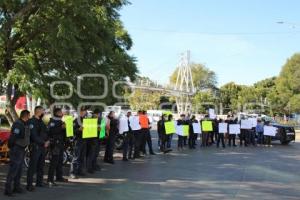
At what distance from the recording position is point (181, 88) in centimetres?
12812

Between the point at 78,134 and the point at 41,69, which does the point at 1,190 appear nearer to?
the point at 78,134

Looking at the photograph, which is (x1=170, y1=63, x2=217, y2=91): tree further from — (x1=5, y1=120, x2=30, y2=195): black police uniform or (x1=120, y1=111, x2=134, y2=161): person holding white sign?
(x1=5, y1=120, x2=30, y2=195): black police uniform

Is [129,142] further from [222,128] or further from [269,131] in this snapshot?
[269,131]

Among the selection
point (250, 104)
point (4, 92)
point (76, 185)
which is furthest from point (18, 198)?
point (250, 104)

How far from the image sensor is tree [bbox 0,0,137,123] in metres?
17.4

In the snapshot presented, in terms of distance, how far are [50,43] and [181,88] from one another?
4382 inches

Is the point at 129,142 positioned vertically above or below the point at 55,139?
below

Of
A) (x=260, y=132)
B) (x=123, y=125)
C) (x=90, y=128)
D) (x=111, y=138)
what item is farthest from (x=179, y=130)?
(x=90, y=128)

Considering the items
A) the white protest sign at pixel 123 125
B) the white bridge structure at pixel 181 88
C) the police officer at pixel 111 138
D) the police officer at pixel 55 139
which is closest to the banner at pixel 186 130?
the white protest sign at pixel 123 125

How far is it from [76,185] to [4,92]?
32.6 ft

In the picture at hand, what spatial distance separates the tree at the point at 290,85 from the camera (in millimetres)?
76062

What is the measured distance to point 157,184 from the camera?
39.4 ft

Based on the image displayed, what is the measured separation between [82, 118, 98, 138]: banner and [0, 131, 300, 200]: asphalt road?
1.10 m

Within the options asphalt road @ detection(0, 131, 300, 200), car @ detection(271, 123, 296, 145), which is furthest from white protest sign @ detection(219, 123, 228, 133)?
asphalt road @ detection(0, 131, 300, 200)
